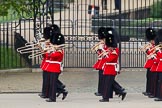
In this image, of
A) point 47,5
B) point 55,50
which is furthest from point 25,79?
point 55,50

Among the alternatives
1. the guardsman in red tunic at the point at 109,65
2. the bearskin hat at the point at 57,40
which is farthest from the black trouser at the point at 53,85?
the guardsman in red tunic at the point at 109,65

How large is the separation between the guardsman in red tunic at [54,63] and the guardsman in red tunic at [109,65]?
99cm

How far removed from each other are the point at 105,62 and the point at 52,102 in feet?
4.72

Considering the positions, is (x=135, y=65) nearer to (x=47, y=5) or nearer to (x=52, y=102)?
(x=47, y=5)

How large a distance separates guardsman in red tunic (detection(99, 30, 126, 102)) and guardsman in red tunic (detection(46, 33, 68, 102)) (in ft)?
3.24

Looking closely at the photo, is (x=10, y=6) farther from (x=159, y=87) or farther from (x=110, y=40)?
(x=159, y=87)

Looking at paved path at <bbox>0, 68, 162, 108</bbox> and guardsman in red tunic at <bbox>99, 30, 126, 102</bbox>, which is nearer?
paved path at <bbox>0, 68, 162, 108</bbox>

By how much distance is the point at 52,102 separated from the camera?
544 inches

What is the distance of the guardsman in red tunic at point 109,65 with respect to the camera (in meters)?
13.9

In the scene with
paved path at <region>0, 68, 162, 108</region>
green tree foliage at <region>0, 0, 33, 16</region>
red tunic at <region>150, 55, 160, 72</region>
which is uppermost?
green tree foliage at <region>0, 0, 33, 16</region>

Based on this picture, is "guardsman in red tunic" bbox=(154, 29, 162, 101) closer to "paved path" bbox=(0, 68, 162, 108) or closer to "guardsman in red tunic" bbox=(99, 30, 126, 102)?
"paved path" bbox=(0, 68, 162, 108)

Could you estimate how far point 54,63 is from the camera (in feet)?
45.3

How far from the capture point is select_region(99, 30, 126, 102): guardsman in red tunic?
1393cm

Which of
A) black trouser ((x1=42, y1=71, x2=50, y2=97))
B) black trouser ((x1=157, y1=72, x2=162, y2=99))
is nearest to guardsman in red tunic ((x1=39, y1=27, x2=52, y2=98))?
black trouser ((x1=42, y1=71, x2=50, y2=97))
